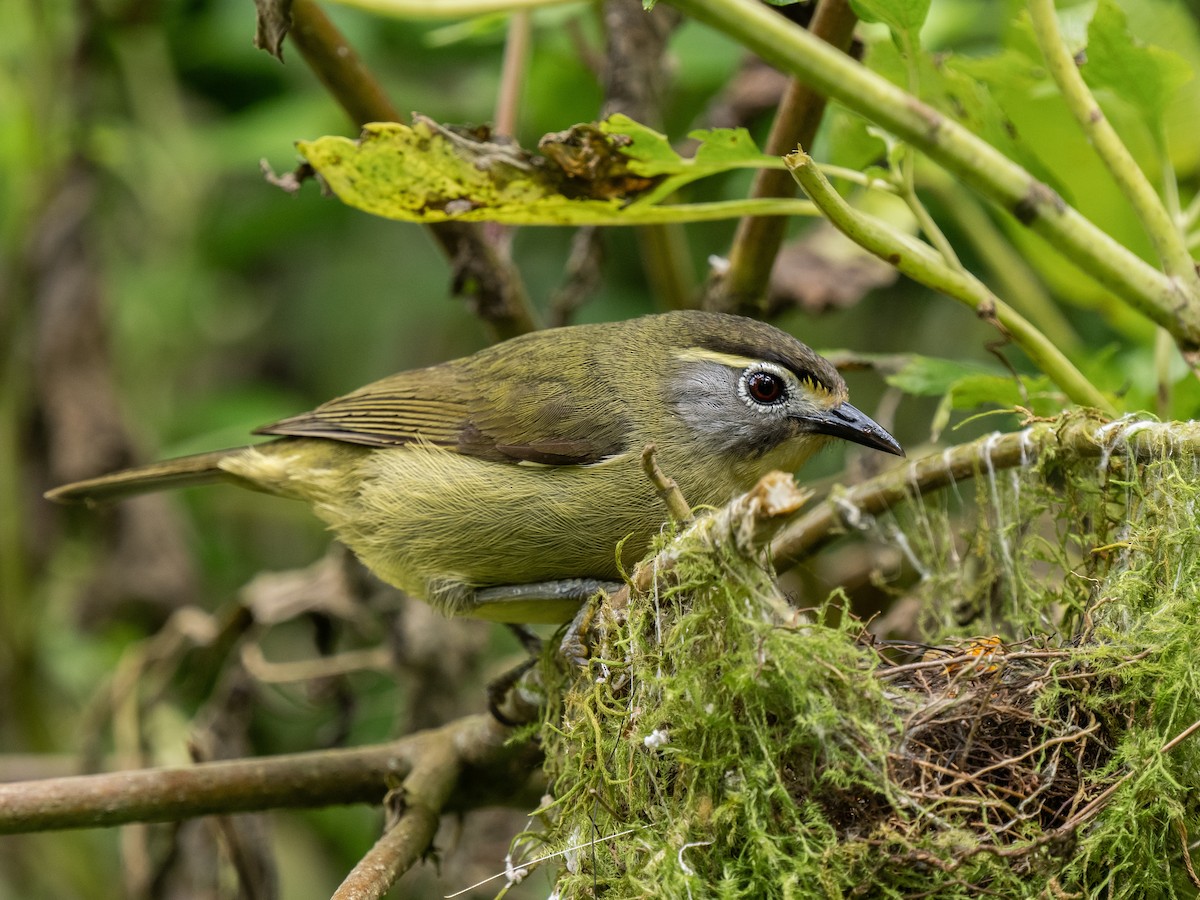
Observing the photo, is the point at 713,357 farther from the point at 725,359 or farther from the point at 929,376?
the point at 929,376

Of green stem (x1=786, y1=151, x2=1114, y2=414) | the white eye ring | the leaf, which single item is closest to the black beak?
the white eye ring

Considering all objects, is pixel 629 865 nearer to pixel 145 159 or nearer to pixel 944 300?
pixel 944 300

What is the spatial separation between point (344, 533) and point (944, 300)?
11.0 feet

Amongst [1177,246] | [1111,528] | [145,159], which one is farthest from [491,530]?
[145,159]

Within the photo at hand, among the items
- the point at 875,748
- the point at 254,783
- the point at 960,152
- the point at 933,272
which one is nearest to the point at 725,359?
the point at 933,272

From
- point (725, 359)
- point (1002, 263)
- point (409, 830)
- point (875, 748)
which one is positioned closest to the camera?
point (875, 748)

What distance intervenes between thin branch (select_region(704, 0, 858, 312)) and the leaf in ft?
1.28

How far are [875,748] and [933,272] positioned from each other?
1141mm

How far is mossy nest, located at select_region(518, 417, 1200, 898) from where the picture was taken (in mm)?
2359

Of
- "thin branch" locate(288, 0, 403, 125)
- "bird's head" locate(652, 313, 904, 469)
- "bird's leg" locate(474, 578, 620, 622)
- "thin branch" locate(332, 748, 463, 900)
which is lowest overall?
"thin branch" locate(332, 748, 463, 900)

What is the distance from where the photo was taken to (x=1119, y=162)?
2.89 meters

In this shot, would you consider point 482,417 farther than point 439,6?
Yes

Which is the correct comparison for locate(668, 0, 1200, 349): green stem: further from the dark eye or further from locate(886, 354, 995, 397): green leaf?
the dark eye

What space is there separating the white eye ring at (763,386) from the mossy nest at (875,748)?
1.08 metres
